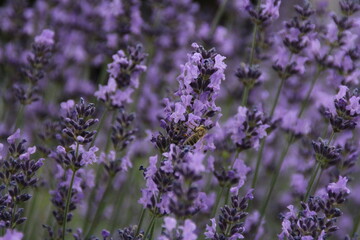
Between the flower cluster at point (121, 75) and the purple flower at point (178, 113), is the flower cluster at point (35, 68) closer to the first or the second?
the flower cluster at point (121, 75)

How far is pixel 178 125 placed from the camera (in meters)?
2.21

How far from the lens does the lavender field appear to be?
7.30 feet

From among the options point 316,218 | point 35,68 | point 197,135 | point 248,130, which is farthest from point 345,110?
point 35,68

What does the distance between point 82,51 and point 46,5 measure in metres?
0.51

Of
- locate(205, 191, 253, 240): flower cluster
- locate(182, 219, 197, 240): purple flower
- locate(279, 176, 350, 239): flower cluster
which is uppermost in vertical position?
locate(279, 176, 350, 239): flower cluster

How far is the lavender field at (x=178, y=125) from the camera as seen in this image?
7.30 feet

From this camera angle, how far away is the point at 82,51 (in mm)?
4871

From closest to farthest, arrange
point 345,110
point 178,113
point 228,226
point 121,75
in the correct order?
point 178,113 < point 228,226 < point 345,110 < point 121,75

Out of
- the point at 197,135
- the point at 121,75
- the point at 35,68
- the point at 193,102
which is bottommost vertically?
the point at 197,135

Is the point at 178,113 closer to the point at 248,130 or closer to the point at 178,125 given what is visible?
the point at 178,125

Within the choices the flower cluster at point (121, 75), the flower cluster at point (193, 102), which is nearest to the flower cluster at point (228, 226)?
the flower cluster at point (193, 102)

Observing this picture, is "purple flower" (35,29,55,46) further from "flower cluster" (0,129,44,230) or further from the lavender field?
"flower cluster" (0,129,44,230)

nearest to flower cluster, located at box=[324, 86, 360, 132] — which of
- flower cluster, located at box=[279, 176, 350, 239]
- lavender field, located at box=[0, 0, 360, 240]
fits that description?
lavender field, located at box=[0, 0, 360, 240]

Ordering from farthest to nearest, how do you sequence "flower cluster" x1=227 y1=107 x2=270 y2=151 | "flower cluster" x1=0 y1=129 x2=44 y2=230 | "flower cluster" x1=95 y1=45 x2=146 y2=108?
"flower cluster" x1=95 y1=45 x2=146 y2=108, "flower cluster" x1=227 y1=107 x2=270 y2=151, "flower cluster" x1=0 y1=129 x2=44 y2=230
